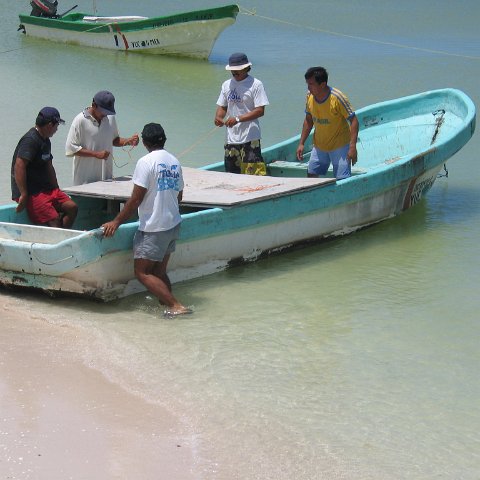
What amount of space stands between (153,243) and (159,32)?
1414cm

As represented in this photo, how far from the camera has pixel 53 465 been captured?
15.9 feet

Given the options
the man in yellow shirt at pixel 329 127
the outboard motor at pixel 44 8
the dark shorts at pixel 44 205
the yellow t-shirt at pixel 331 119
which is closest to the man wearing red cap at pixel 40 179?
the dark shorts at pixel 44 205

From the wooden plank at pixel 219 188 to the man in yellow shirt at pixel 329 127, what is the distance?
42cm

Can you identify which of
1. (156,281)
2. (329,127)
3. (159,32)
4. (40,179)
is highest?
(159,32)

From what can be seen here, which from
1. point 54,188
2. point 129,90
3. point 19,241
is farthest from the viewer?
point 129,90

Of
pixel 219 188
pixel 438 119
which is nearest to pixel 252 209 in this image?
pixel 219 188

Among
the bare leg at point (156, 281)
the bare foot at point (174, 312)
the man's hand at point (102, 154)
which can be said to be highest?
the man's hand at point (102, 154)

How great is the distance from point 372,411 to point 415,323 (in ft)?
5.35

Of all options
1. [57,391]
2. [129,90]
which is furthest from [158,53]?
[57,391]

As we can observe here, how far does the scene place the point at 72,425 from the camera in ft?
17.4

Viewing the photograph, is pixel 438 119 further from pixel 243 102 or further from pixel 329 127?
pixel 243 102

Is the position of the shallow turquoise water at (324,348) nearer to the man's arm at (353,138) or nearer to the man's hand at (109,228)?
the man's hand at (109,228)

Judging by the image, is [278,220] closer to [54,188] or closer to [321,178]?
[321,178]

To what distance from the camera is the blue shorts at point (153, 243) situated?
6.78m
